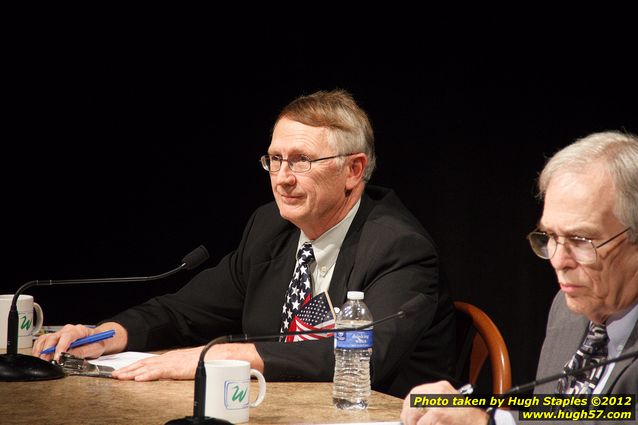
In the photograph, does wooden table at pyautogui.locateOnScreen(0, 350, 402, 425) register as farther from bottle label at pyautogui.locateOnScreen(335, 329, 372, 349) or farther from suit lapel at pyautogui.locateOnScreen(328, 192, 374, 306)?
suit lapel at pyautogui.locateOnScreen(328, 192, 374, 306)

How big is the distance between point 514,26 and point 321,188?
1.52 meters

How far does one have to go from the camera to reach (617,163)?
6.29 feet

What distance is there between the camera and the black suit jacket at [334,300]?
100 inches

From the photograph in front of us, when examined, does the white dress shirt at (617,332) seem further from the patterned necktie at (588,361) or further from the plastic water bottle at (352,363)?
the plastic water bottle at (352,363)

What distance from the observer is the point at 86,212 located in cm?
420

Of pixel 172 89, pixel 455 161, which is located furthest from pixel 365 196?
pixel 172 89

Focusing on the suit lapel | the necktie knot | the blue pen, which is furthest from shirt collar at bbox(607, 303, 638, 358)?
the blue pen

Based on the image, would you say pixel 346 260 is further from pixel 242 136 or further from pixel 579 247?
pixel 242 136

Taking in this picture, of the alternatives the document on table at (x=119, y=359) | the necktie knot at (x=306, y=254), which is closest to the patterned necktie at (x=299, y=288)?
the necktie knot at (x=306, y=254)

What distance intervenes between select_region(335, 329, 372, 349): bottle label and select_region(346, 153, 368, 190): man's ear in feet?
3.04

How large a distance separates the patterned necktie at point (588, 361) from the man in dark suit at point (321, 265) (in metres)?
0.61

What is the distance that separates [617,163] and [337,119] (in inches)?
49.9

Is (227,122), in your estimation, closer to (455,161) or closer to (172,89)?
(172,89)

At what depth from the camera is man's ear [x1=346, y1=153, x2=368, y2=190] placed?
3.09m
